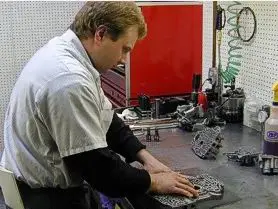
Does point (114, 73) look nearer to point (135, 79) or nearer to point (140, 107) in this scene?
point (135, 79)

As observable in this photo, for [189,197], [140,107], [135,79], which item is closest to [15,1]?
[135,79]

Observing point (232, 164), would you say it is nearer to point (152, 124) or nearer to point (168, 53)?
point (152, 124)

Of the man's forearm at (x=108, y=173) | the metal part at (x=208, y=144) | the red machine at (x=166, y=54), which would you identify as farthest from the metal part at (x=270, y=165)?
the red machine at (x=166, y=54)

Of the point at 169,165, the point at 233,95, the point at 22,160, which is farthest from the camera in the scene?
the point at 233,95

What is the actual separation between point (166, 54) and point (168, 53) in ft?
0.05

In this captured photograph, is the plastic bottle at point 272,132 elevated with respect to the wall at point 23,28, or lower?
lower

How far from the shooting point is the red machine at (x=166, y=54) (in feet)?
8.48

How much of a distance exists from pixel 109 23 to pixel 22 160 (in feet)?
1.55

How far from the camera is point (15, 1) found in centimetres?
298

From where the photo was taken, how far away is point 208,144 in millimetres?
1667

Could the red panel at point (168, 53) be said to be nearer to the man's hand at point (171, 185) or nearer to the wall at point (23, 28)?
the wall at point (23, 28)

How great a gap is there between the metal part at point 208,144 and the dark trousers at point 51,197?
20.1 inches

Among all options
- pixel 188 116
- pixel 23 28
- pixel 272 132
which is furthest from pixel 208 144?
pixel 23 28

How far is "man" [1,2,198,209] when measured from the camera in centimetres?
115
